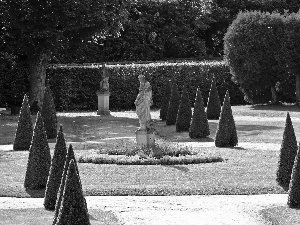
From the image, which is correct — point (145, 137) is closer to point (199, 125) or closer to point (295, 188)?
point (199, 125)

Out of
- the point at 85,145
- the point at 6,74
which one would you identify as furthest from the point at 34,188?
the point at 6,74

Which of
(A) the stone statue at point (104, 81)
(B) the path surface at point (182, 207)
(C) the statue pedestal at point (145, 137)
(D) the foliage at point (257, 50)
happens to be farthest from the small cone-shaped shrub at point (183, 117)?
(B) the path surface at point (182, 207)

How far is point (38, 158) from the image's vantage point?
63.1 ft

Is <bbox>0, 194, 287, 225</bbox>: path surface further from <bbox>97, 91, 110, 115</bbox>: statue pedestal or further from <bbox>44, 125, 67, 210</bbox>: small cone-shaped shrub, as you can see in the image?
<bbox>97, 91, 110, 115</bbox>: statue pedestal

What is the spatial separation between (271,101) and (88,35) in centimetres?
1170

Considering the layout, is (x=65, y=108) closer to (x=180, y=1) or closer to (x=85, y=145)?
(x=180, y=1)

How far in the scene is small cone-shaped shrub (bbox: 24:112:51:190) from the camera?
19.2 metres

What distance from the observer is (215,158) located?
2398cm

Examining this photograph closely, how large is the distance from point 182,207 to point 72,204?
14.1ft

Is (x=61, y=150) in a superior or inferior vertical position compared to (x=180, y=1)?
inferior

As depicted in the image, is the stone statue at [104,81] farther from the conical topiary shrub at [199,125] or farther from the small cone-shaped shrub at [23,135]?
the small cone-shaped shrub at [23,135]

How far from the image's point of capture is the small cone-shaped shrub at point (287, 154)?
19.2 meters

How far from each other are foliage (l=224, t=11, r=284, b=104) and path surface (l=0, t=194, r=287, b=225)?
28.5 m

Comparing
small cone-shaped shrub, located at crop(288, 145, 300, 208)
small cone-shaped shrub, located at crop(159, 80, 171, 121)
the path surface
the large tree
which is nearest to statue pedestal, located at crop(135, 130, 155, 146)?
the path surface
